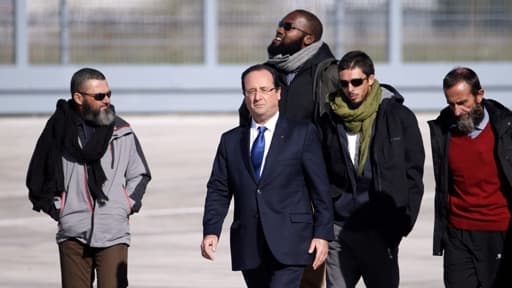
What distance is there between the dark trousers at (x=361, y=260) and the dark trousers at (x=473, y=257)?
0.30 meters

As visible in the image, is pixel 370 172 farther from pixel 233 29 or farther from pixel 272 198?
pixel 233 29

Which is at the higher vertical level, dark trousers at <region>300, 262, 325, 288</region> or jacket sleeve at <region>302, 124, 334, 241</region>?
jacket sleeve at <region>302, 124, 334, 241</region>

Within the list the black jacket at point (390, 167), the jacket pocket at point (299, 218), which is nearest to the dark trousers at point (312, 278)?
the black jacket at point (390, 167)

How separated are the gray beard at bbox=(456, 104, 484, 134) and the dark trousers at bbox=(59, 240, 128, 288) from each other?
1.98 m

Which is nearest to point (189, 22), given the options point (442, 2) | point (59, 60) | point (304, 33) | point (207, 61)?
point (207, 61)

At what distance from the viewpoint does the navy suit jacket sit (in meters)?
7.26

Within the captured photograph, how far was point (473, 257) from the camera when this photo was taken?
7832 millimetres

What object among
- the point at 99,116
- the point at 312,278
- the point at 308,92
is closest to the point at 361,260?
the point at 312,278

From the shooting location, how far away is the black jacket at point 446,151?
7.68 m

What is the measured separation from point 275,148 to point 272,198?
10.1 inches

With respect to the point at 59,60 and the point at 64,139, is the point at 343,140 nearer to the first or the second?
the point at 64,139

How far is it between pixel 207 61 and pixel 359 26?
275 cm

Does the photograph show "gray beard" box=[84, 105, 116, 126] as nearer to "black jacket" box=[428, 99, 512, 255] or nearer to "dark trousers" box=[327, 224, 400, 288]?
"dark trousers" box=[327, 224, 400, 288]

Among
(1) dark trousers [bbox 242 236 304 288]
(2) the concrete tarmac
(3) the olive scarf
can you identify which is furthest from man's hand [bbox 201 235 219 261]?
(2) the concrete tarmac
